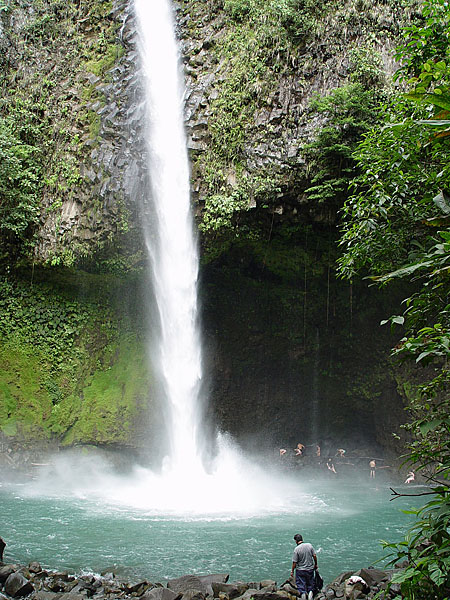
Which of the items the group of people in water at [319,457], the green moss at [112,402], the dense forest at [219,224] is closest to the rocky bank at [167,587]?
the dense forest at [219,224]

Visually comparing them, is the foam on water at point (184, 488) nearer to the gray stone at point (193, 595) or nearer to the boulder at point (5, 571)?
the boulder at point (5, 571)

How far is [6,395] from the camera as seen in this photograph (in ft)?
39.5

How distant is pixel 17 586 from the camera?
4.78 m

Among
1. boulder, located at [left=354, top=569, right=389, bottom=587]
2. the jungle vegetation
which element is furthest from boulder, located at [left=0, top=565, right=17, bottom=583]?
the jungle vegetation

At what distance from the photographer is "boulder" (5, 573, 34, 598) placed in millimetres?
4750

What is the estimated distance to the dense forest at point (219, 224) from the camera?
1138cm

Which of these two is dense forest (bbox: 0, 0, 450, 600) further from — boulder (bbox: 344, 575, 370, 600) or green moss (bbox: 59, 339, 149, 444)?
boulder (bbox: 344, 575, 370, 600)

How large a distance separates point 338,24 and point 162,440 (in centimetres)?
1159

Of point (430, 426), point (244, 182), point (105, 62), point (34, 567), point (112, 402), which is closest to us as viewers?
point (430, 426)

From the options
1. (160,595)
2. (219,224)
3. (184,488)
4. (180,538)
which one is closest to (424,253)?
(160,595)

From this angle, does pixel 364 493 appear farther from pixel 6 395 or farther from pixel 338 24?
pixel 338 24

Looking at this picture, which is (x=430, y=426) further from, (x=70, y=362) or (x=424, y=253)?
(x=70, y=362)

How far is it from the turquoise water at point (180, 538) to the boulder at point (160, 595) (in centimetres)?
86

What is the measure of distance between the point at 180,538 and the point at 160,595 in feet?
8.21
